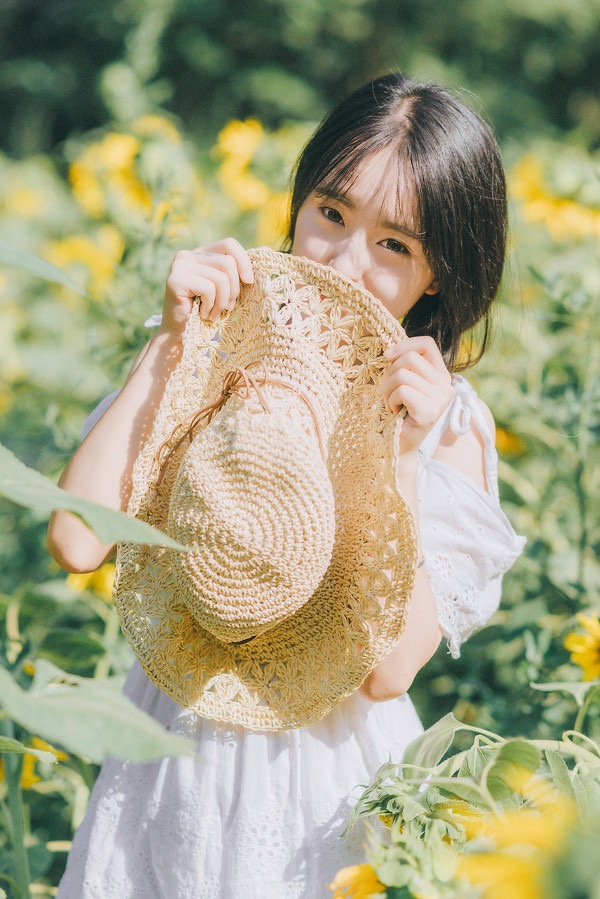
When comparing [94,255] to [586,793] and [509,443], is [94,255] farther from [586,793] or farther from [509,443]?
[586,793]

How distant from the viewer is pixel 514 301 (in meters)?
1.74

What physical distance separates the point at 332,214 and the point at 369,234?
48 millimetres

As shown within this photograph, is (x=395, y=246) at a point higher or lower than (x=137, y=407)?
higher

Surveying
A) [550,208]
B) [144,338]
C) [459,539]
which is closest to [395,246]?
[459,539]

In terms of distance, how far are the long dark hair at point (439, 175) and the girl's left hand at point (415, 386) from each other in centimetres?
19

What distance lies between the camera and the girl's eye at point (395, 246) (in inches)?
34.4

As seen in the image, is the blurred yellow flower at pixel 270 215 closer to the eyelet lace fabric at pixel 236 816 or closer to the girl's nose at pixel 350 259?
the girl's nose at pixel 350 259

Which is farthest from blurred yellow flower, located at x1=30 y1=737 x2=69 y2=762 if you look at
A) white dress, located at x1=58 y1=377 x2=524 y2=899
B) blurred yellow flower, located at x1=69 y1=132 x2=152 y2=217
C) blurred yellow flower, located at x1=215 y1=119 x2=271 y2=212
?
blurred yellow flower, located at x1=215 y1=119 x2=271 y2=212

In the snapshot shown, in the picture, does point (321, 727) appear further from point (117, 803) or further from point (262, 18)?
point (262, 18)

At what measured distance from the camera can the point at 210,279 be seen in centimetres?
79

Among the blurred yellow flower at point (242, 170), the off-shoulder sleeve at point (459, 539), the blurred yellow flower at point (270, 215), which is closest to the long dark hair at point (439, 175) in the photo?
the off-shoulder sleeve at point (459, 539)

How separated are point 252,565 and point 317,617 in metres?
0.13

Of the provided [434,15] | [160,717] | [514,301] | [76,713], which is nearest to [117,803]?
[160,717]

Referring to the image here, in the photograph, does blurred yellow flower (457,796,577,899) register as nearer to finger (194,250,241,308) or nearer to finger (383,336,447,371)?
finger (383,336,447,371)
